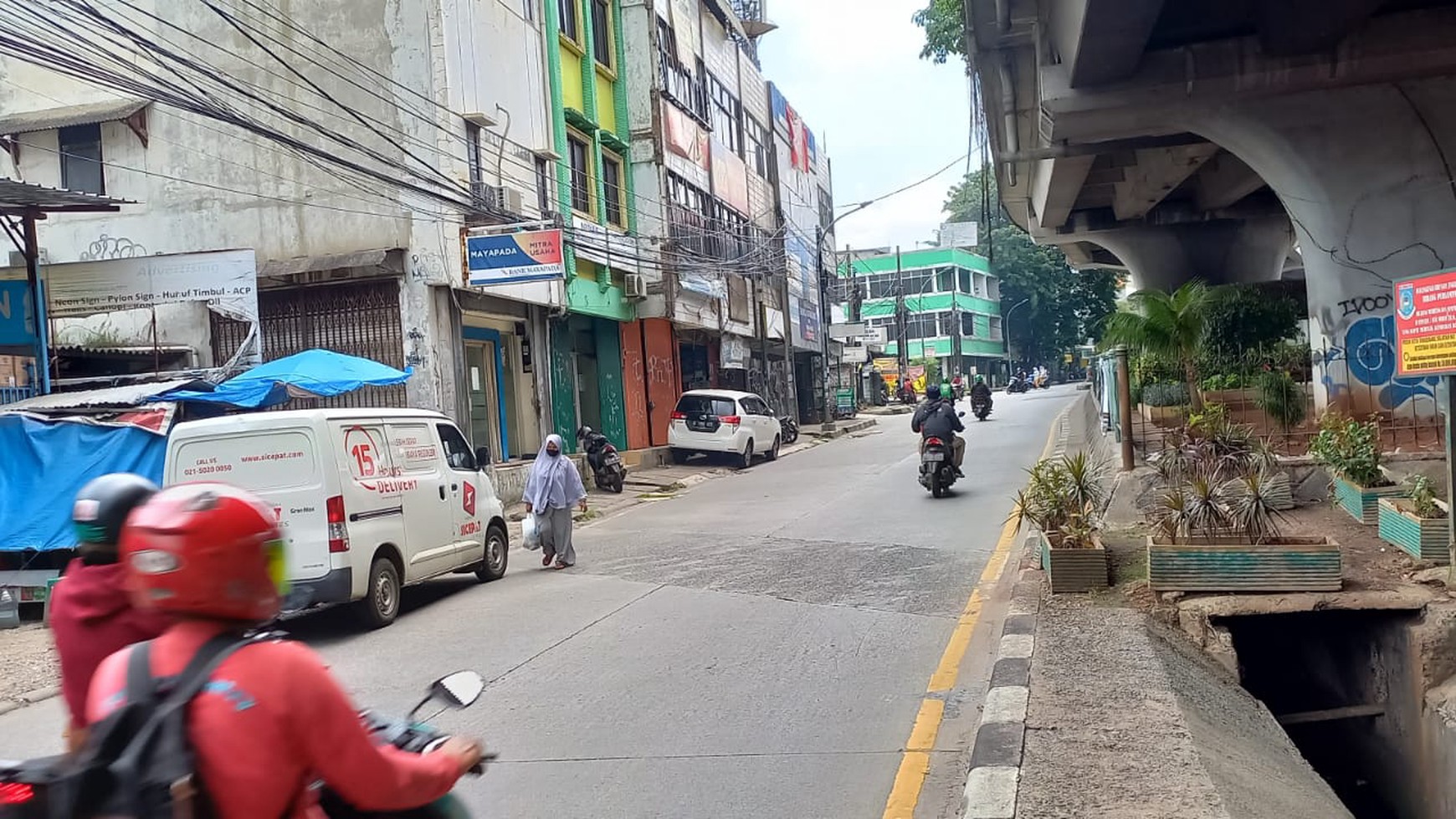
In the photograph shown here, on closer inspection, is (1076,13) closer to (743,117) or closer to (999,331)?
(743,117)

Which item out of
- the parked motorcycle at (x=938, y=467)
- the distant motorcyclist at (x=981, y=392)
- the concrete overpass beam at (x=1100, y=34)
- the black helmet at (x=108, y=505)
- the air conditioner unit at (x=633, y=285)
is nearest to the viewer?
the black helmet at (x=108, y=505)

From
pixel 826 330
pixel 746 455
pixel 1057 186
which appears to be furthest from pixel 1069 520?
pixel 826 330

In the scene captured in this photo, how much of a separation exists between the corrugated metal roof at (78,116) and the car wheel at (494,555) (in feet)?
35.3

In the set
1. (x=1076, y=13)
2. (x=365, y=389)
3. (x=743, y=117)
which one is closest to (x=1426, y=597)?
(x=1076, y=13)

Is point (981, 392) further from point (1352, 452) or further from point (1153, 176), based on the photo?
point (1352, 452)

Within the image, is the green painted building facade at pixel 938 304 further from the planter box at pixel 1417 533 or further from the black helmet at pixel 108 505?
the black helmet at pixel 108 505

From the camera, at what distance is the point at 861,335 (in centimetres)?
4888

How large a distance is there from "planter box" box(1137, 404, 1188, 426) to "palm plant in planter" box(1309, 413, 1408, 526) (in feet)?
10.5

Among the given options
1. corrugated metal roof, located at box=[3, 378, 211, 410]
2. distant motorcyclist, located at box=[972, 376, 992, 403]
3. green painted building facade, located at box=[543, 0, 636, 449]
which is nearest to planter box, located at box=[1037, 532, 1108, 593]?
corrugated metal roof, located at box=[3, 378, 211, 410]

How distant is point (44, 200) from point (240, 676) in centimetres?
1099

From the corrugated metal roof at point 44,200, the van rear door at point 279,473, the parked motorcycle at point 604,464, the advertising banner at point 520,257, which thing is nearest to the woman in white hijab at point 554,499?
the van rear door at point 279,473

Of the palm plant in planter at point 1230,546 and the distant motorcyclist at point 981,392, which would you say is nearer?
the palm plant in planter at point 1230,546

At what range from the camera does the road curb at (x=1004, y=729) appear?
4262 mm

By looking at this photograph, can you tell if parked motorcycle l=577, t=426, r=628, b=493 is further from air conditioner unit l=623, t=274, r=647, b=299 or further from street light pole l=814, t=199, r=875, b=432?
street light pole l=814, t=199, r=875, b=432
